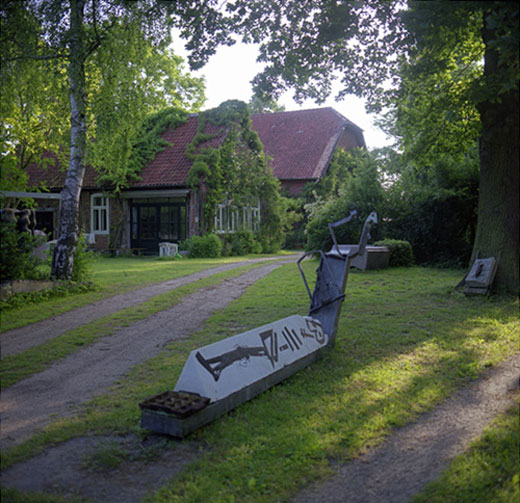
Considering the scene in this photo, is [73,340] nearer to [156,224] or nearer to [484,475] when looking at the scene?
[484,475]

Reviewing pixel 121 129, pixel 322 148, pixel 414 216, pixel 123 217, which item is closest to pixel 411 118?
pixel 414 216

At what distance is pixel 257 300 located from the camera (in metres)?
10.4

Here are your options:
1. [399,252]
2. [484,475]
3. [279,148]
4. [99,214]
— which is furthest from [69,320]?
[279,148]

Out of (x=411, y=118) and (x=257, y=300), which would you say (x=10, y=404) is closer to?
(x=257, y=300)

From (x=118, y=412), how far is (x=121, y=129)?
9.02m

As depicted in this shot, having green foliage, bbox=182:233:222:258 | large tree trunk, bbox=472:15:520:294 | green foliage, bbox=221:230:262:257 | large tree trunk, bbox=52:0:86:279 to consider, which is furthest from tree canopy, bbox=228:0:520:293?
green foliage, bbox=221:230:262:257

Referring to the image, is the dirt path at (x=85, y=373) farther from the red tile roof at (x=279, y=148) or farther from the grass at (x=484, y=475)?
the red tile roof at (x=279, y=148)

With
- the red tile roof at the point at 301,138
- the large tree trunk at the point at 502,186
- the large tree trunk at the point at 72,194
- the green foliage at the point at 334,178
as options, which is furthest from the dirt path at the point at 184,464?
the red tile roof at the point at 301,138

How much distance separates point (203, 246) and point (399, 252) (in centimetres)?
886

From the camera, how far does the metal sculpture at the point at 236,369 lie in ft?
13.5

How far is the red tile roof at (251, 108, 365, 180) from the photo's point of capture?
33000 millimetres

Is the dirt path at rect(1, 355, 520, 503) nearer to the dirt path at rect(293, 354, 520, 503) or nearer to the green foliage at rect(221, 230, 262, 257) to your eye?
the dirt path at rect(293, 354, 520, 503)

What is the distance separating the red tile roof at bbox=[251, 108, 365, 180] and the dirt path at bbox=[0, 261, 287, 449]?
2442 cm

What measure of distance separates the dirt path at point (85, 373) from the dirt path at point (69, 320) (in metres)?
0.86
